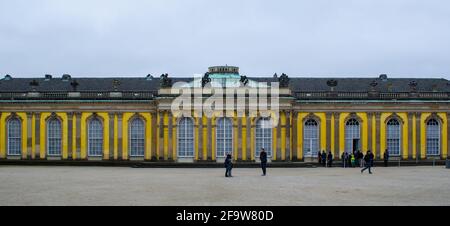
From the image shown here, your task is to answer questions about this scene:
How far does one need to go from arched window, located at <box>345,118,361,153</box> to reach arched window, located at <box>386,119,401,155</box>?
7.42 ft

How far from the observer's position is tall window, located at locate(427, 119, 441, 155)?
5231cm

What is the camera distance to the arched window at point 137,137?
53.0 metres

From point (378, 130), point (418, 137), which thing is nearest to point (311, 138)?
point (378, 130)

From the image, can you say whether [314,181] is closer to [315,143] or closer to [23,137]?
[315,143]

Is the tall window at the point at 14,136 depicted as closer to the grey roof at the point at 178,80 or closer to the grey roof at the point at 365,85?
the grey roof at the point at 178,80

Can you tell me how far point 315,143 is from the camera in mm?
52438

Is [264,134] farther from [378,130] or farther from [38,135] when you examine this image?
[38,135]

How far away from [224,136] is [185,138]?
281 cm

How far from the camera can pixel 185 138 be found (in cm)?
5116

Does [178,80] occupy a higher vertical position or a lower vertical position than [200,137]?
higher

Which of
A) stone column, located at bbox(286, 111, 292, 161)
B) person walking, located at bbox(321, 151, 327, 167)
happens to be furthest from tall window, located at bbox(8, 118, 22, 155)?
person walking, located at bbox(321, 151, 327, 167)

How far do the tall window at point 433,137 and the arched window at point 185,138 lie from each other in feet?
56.8

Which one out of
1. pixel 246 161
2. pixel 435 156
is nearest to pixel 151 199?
pixel 246 161
